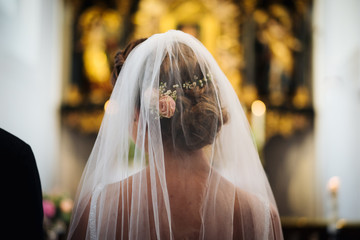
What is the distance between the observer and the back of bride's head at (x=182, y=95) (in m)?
1.59

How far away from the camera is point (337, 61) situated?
6703mm

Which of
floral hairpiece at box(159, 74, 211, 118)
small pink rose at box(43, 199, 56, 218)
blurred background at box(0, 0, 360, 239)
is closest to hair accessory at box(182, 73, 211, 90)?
floral hairpiece at box(159, 74, 211, 118)

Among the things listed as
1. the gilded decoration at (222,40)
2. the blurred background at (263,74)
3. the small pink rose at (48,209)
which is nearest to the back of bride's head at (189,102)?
the small pink rose at (48,209)

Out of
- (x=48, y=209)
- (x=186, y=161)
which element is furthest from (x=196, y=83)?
(x=48, y=209)

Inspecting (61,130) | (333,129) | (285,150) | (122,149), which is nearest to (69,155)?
(61,130)

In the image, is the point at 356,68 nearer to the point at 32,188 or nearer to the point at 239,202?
the point at 239,202

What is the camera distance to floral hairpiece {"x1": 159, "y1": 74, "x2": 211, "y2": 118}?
159 cm

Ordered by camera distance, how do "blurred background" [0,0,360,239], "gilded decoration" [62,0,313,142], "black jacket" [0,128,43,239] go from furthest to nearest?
"gilded decoration" [62,0,313,142]
"blurred background" [0,0,360,239]
"black jacket" [0,128,43,239]

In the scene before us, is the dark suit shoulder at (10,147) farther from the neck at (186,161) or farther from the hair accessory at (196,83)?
the hair accessory at (196,83)

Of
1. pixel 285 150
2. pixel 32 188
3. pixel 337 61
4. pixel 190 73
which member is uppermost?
pixel 337 61

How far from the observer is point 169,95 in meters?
1.61

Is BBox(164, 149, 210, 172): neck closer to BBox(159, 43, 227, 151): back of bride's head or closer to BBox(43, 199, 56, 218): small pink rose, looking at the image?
BBox(159, 43, 227, 151): back of bride's head

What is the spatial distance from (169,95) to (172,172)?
303mm

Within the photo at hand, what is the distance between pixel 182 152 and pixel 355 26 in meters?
5.69
